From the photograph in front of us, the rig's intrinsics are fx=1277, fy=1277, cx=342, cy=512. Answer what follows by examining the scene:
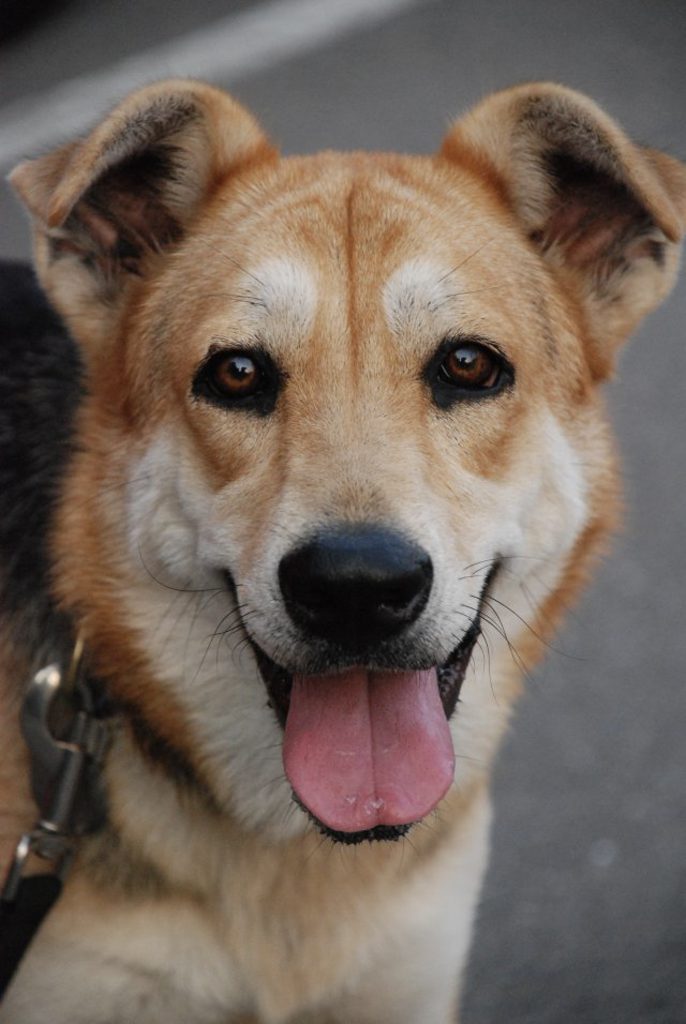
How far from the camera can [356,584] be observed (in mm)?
2406

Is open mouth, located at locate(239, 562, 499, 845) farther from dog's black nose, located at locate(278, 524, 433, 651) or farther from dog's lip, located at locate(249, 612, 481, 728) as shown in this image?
dog's black nose, located at locate(278, 524, 433, 651)

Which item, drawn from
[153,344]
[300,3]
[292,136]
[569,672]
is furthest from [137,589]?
[300,3]

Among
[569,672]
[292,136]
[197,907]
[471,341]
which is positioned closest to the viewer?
[471,341]

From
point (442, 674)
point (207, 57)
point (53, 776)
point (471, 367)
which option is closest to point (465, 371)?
point (471, 367)

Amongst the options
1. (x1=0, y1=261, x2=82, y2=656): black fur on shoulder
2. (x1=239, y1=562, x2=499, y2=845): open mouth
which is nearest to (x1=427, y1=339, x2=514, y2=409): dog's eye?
(x1=239, y1=562, x2=499, y2=845): open mouth

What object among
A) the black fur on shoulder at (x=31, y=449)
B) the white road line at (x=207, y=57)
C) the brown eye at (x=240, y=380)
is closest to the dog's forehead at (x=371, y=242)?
the brown eye at (x=240, y=380)

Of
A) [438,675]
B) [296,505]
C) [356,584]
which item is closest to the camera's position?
[356,584]

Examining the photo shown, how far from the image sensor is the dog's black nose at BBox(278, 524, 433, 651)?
240 centimetres

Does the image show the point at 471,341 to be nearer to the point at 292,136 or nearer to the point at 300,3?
the point at 292,136

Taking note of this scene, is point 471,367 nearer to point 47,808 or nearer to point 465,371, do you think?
point 465,371

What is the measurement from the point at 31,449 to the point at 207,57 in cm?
533

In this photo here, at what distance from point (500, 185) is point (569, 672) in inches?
90.0

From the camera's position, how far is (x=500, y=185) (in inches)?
127

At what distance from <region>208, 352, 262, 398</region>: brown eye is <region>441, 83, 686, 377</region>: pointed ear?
0.86m
